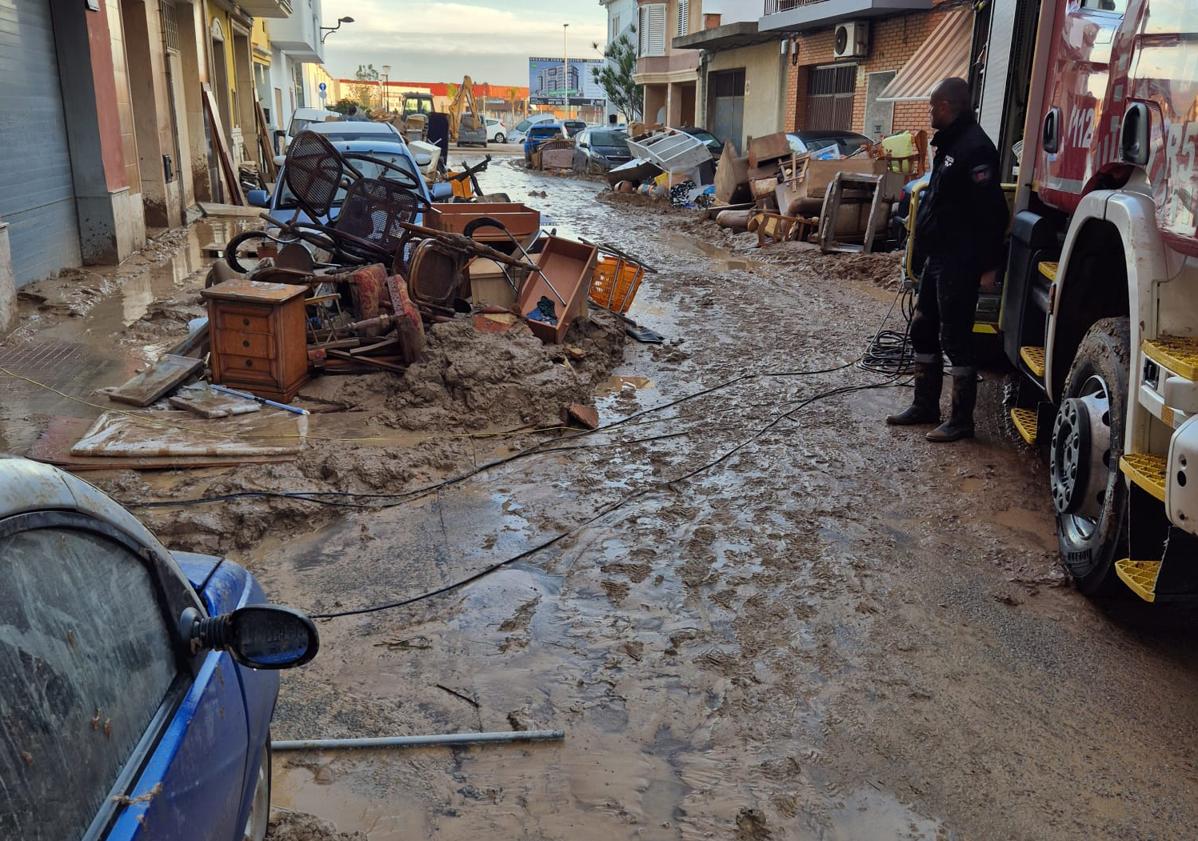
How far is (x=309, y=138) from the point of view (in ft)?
28.7

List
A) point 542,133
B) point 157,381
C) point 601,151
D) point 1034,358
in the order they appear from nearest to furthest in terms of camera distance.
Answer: point 1034,358 < point 157,381 < point 601,151 < point 542,133

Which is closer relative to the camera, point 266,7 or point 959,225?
point 959,225

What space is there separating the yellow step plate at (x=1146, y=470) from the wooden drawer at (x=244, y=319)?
5.29 metres

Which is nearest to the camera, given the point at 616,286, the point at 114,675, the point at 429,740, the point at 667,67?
the point at 114,675

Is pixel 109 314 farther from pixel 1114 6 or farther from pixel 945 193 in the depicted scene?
pixel 1114 6

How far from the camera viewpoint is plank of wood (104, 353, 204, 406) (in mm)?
6469

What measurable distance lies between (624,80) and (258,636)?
46.3 metres

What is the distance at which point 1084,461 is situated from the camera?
4.14 meters

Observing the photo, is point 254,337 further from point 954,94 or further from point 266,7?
point 266,7

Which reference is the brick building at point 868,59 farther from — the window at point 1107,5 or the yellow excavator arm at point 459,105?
the yellow excavator arm at point 459,105

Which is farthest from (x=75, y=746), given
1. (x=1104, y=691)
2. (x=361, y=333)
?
(x=361, y=333)

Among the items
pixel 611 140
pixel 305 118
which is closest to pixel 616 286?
pixel 305 118

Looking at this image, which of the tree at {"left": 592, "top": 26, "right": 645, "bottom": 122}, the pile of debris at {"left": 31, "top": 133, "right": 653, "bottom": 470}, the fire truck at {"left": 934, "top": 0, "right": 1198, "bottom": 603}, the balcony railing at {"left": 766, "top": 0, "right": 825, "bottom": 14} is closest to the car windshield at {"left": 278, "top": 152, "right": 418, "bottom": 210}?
the pile of debris at {"left": 31, "top": 133, "right": 653, "bottom": 470}

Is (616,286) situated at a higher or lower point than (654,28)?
lower
